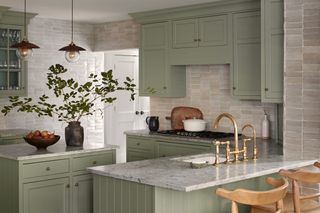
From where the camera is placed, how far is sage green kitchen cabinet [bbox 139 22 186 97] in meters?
6.95

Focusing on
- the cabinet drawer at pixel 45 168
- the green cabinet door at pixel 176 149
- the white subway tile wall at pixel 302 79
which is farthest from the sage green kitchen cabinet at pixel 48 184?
the white subway tile wall at pixel 302 79

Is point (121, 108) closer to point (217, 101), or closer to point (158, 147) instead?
point (158, 147)

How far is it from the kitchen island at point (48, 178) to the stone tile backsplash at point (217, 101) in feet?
6.07

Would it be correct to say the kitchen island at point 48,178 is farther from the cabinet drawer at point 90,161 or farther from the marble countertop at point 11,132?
the marble countertop at point 11,132

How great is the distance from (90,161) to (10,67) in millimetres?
2488


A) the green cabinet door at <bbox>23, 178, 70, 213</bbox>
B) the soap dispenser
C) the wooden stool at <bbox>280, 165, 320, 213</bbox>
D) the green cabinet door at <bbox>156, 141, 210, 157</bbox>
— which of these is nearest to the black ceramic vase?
the green cabinet door at <bbox>23, 178, 70, 213</bbox>

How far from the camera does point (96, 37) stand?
28.0 feet

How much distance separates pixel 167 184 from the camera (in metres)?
3.20

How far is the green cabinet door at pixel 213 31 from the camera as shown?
6.20 meters

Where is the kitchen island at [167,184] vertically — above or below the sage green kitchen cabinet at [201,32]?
below

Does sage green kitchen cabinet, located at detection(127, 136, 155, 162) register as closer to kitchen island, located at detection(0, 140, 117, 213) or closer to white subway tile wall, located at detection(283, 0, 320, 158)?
kitchen island, located at detection(0, 140, 117, 213)

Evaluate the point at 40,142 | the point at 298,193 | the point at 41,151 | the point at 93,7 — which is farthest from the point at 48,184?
A: the point at 93,7

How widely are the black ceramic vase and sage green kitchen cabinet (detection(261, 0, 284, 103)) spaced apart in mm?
1974

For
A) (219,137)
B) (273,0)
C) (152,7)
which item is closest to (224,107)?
(219,137)
